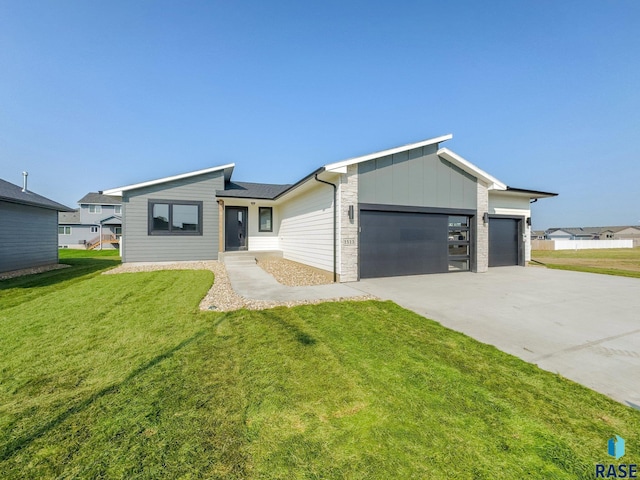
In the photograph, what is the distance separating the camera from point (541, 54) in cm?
980

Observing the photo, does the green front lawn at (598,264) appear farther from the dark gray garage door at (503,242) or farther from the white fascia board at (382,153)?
the white fascia board at (382,153)

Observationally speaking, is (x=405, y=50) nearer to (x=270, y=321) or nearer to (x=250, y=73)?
(x=250, y=73)

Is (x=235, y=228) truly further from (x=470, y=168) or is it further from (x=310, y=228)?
(x=470, y=168)

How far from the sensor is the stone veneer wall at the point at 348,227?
777 centimetres

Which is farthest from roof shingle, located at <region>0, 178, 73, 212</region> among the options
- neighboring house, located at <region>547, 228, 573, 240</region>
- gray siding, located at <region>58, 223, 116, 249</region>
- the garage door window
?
neighboring house, located at <region>547, 228, 573, 240</region>

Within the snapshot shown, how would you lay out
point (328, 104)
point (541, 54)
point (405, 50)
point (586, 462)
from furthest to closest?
point (328, 104)
point (405, 50)
point (541, 54)
point (586, 462)

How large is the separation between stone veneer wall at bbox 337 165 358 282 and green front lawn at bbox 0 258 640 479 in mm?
3798

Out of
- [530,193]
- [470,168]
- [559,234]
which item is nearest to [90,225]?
[470,168]

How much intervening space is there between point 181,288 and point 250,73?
9.65 m

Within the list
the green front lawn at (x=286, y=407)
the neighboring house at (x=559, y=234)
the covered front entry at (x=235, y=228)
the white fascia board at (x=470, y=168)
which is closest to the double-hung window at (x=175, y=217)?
the covered front entry at (x=235, y=228)

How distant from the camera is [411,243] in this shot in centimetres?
899

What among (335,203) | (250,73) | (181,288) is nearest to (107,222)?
(250,73)

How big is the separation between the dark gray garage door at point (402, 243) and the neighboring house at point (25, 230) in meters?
12.6

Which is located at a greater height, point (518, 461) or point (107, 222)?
point (107, 222)
